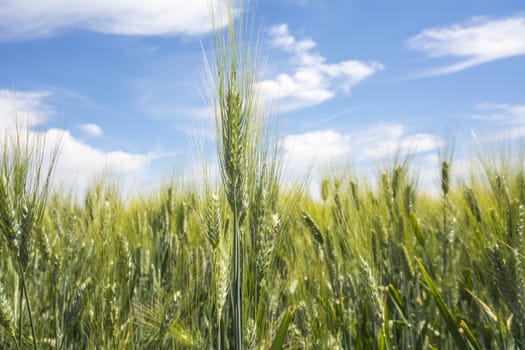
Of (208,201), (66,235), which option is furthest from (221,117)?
(66,235)

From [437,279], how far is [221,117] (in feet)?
9.26

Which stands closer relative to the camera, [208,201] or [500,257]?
[208,201]

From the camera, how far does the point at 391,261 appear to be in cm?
356

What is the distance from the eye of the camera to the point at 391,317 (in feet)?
11.6

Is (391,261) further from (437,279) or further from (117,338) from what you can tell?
(117,338)

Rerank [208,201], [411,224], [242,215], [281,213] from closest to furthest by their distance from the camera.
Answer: [242,215]
[208,201]
[281,213]
[411,224]

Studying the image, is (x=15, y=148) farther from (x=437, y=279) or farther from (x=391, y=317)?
(x=437, y=279)

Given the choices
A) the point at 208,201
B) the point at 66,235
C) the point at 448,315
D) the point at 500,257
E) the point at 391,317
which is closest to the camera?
the point at 208,201

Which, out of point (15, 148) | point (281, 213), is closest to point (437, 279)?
point (281, 213)

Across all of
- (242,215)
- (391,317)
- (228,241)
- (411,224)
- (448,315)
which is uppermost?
(242,215)

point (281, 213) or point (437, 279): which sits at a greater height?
point (281, 213)

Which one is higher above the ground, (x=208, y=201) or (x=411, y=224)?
(x=208, y=201)

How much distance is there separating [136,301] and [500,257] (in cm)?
196

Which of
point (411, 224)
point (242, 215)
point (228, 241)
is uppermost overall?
point (242, 215)
